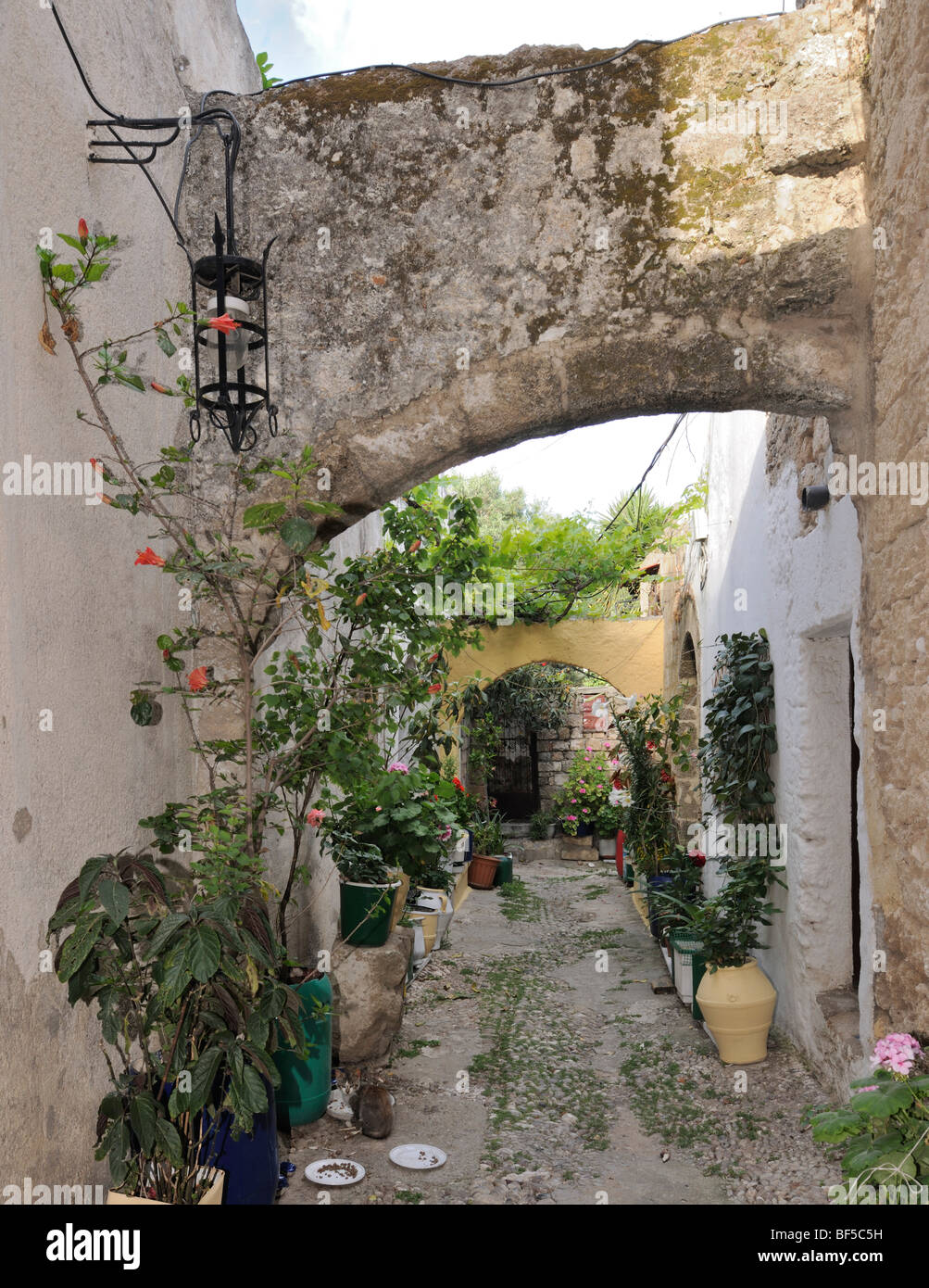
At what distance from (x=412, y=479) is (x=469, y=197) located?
0.91 meters

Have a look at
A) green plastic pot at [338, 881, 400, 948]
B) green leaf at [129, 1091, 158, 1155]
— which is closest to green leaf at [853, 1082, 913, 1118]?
green leaf at [129, 1091, 158, 1155]

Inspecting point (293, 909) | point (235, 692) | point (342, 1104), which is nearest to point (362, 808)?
point (293, 909)

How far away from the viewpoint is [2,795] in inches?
82.3

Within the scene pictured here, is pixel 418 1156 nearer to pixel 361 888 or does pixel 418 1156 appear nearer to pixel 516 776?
pixel 361 888

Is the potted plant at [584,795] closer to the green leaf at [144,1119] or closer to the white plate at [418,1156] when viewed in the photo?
the white plate at [418,1156]

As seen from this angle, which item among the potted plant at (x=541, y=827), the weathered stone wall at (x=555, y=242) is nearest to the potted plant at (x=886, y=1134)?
the weathered stone wall at (x=555, y=242)

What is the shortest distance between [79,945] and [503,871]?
8.10 metres

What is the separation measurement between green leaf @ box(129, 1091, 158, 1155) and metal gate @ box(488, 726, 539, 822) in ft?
35.2

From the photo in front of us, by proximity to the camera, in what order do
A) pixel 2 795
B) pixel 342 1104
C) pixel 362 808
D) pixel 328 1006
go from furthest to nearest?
pixel 362 808 < pixel 342 1104 < pixel 328 1006 < pixel 2 795

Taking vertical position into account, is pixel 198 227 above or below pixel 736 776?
above

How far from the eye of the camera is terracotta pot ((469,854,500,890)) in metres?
9.63

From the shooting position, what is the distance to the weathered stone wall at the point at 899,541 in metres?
2.39

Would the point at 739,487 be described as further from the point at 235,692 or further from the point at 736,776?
the point at 235,692

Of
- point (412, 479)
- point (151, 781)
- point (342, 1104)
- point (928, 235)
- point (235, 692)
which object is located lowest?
point (342, 1104)
